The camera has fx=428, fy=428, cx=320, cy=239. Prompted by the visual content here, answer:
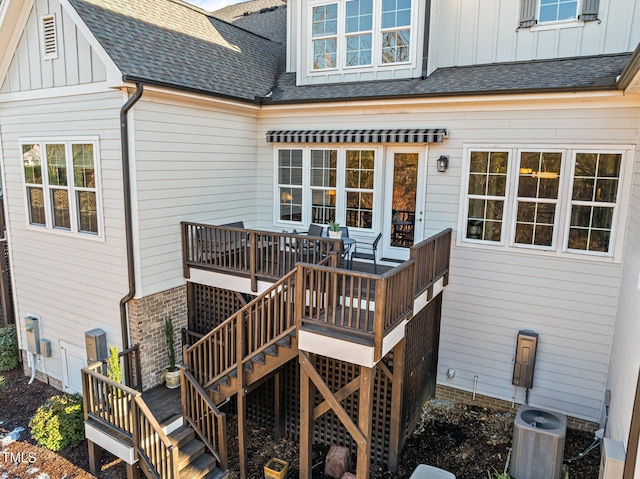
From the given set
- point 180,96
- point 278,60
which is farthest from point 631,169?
point 278,60

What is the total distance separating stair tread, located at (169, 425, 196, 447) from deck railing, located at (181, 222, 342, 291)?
239 cm

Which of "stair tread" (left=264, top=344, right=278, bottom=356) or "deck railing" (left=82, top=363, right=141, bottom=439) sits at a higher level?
"stair tread" (left=264, top=344, right=278, bottom=356)

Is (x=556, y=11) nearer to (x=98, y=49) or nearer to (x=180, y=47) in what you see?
(x=180, y=47)

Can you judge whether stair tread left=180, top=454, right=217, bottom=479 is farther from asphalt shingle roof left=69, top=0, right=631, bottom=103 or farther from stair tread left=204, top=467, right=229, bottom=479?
asphalt shingle roof left=69, top=0, right=631, bottom=103

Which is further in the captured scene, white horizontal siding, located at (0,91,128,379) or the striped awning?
the striped awning

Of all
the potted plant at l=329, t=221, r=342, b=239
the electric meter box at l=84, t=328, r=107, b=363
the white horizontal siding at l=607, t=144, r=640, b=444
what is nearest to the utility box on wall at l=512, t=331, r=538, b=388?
the white horizontal siding at l=607, t=144, r=640, b=444

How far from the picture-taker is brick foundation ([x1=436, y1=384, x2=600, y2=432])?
7145 millimetres

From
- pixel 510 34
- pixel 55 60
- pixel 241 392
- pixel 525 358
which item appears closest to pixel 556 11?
pixel 510 34

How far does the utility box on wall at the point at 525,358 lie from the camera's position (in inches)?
284

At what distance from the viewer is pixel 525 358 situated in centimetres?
729

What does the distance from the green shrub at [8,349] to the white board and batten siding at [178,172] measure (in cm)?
522

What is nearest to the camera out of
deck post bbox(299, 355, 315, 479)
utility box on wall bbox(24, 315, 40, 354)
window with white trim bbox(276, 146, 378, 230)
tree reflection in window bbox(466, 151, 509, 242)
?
deck post bbox(299, 355, 315, 479)

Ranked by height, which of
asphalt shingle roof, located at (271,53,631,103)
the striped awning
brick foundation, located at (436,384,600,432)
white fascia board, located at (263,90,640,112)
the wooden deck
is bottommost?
brick foundation, located at (436,384,600,432)

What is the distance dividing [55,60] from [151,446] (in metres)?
6.59
